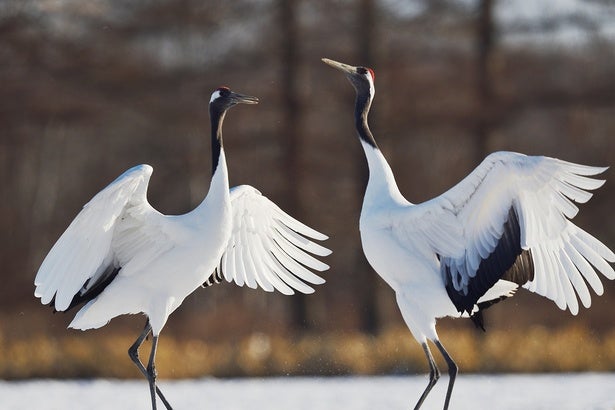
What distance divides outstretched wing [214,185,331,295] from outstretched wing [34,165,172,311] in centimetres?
95

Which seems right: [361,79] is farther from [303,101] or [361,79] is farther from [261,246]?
[303,101]

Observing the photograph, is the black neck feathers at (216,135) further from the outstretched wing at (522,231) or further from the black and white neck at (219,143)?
the outstretched wing at (522,231)

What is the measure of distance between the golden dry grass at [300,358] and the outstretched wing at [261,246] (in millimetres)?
2044

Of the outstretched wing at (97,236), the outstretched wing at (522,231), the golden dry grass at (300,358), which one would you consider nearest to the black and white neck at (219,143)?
the outstretched wing at (97,236)

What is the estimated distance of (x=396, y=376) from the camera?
883cm

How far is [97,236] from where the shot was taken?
587 cm

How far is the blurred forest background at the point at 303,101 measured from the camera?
12703 millimetres

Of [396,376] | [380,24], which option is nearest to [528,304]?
[380,24]

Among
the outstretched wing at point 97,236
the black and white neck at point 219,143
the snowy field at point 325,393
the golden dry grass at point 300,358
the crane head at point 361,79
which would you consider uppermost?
the crane head at point 361,79

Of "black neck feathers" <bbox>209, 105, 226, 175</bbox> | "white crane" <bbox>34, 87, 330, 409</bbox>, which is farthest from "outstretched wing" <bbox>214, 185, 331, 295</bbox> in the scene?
"black neck feathers" <bbox>209, 105, 226, 175</bbox>

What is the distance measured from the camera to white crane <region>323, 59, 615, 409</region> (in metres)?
5.49

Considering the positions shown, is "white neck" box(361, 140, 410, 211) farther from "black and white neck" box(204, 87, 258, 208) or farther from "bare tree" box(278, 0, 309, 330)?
"bare tree" box(278, 0, 309, 330)

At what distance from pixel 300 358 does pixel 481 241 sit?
3605mm

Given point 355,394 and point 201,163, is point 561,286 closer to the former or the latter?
point 355,394
